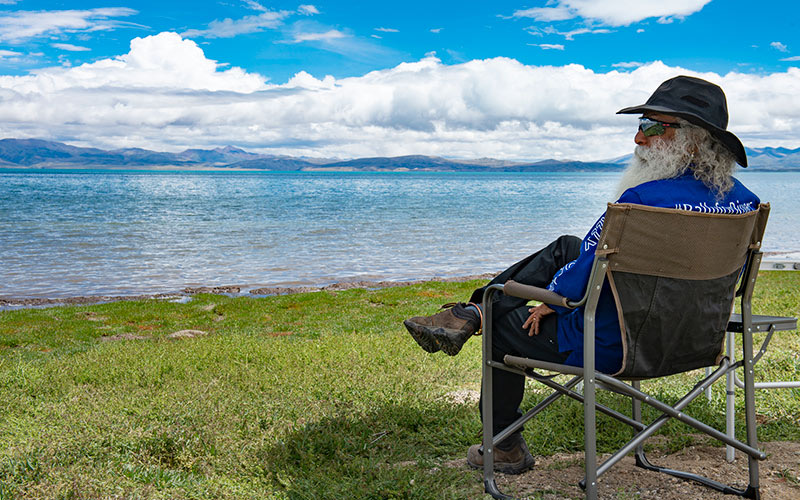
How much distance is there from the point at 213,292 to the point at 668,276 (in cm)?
1742

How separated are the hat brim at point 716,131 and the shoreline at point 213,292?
52.3 feet

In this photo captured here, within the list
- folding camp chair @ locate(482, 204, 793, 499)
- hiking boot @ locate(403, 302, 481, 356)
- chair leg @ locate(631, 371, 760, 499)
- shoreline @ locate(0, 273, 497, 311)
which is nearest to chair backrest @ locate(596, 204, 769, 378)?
folding camp chair @ locate(482, 204, 793, 499)

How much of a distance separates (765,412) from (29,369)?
6.28m

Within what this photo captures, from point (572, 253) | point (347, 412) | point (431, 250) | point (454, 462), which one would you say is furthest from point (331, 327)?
point (431, 250)

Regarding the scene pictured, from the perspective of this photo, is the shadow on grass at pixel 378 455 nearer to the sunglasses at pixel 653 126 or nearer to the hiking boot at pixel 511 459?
the hiking boot at pixel 511 459

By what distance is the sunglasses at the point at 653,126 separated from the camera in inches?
122

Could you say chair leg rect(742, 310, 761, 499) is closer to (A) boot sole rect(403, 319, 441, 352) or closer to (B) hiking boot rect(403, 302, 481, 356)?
(B) hiking boot rect(403, 302, 481, 356)

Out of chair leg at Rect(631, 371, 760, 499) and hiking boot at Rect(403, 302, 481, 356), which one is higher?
hiking boot at Rect(403, 302, 481, 356)

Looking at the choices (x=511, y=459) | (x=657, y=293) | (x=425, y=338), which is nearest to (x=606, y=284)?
(x=657, y=293)

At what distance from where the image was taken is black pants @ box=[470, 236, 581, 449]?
3.21 metres

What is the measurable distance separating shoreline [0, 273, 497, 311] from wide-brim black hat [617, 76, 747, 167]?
15.9m

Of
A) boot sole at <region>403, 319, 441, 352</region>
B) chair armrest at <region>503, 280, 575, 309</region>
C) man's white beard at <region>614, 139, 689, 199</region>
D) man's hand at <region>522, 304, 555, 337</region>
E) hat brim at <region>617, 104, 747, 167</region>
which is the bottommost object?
boot sole at <region>403, 319, 441, 352</region>

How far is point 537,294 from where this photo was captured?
2.91 meters

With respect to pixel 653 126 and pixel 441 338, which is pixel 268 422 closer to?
pixel 441 338
